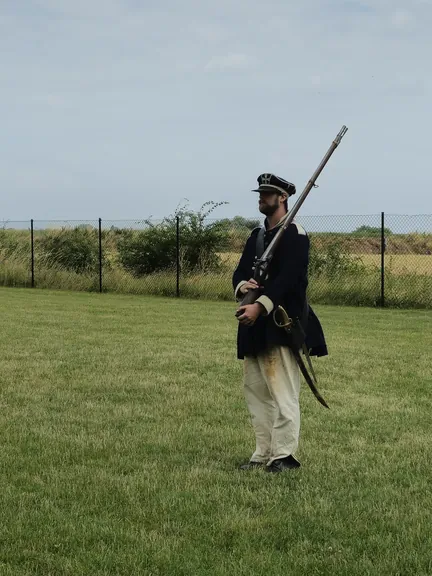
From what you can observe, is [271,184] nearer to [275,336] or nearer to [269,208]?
[269,208]

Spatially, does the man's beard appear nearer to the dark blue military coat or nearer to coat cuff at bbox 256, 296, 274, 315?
the dark blue military coat

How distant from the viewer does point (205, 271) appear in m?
21.9

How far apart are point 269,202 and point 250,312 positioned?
2.54 feet

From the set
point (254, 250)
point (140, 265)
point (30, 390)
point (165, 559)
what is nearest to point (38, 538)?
point (165, 559)

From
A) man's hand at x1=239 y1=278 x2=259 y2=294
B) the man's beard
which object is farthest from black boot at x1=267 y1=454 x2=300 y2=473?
the man's beard

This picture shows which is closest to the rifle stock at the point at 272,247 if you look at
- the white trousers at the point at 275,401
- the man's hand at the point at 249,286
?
the man's hand at the point at 249,286

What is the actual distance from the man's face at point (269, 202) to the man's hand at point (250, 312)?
664mm

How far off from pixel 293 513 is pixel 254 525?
11.9 inches

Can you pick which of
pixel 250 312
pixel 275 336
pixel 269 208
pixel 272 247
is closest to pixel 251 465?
pixel 275 336

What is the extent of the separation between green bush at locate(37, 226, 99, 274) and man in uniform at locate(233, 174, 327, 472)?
19.4 metres

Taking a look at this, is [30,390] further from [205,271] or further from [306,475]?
[205,271]

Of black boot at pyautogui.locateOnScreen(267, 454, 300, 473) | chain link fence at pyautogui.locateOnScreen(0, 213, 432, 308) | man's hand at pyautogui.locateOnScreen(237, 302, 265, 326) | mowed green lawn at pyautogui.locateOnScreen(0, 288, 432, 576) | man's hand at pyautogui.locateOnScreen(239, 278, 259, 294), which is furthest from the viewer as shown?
chain link fence at pyautogui.locateOnScreen(0, 213, 432, 308)

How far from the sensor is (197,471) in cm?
511

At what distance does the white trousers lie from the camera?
203 inches
